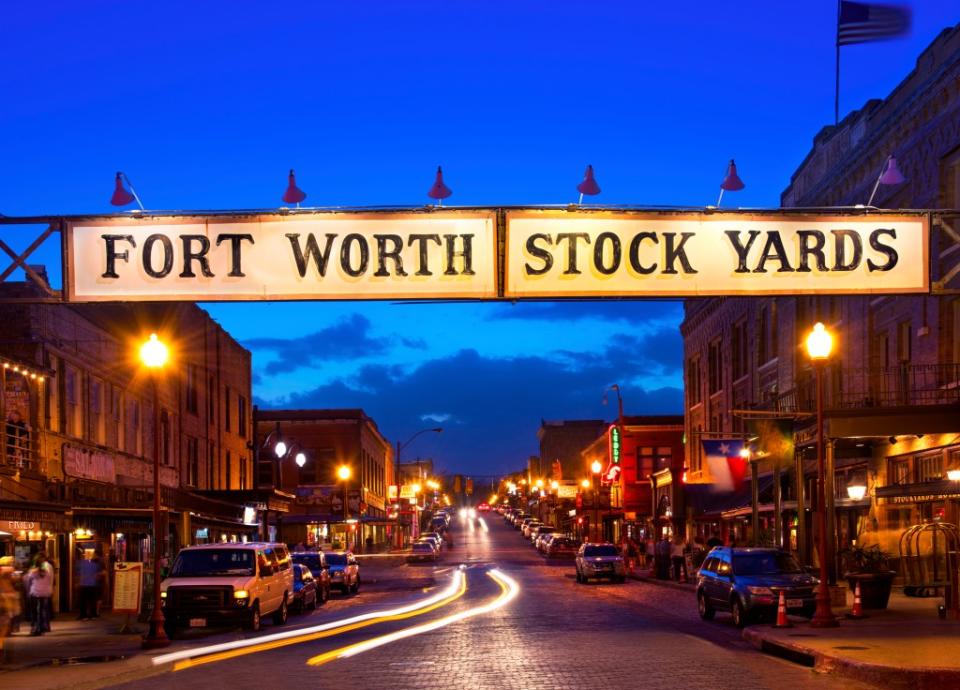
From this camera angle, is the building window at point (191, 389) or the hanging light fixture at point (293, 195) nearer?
the hanging light fixture at point (293, 195)

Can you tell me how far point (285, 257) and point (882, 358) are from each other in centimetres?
2526

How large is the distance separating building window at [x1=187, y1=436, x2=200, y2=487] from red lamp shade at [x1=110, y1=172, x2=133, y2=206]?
37560 mm

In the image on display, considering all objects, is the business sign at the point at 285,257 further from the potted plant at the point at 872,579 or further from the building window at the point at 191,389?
the building window at the point at 191,389

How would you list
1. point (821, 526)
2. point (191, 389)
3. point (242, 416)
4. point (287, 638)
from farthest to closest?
1. point (242, 416)
2. point (191, 389)
3. point (287, 638)
4. point (821, 526)

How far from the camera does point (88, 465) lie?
35.1 metres

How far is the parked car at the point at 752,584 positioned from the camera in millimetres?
24047

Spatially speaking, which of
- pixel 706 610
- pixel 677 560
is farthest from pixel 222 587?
pixel 677 560

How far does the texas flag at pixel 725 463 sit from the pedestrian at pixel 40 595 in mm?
19054

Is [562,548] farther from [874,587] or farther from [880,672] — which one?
[880,672]

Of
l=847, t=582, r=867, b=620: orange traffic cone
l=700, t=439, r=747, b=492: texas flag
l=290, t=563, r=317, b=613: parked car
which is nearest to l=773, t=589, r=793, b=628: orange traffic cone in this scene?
l=847, t=582, r=867, b=620: orange traffic cone

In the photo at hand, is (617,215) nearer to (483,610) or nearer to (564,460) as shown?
(483,610)

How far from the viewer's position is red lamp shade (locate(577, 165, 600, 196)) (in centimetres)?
1355

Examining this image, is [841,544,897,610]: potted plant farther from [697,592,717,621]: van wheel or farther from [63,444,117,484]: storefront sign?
[63,444,117,484]: storefront sign

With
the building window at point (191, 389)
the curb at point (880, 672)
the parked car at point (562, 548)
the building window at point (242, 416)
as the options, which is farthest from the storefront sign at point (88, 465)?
the parked car at point (562, 548)
